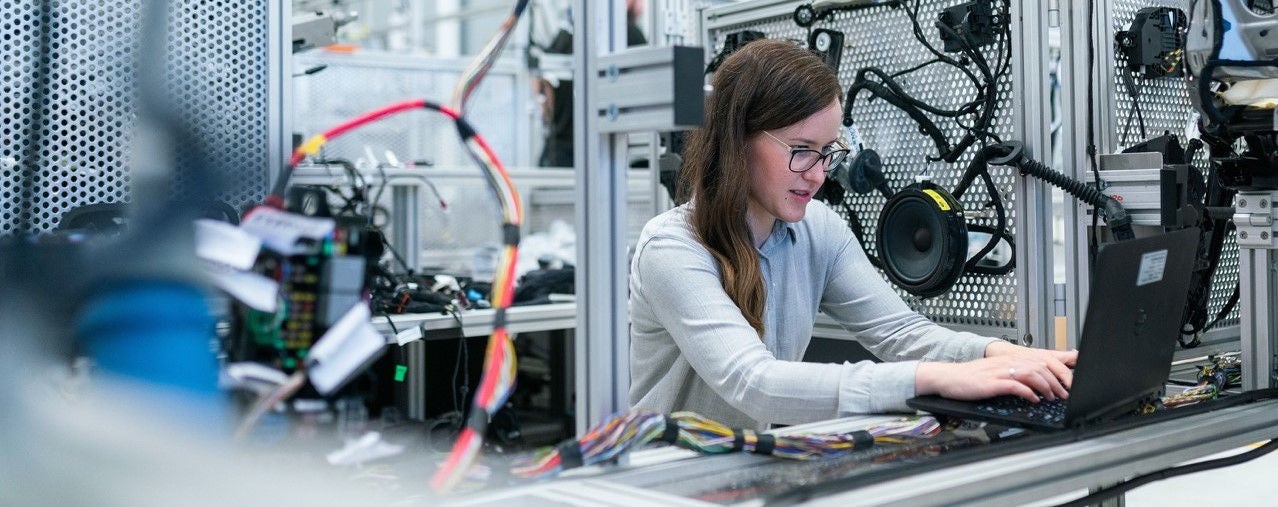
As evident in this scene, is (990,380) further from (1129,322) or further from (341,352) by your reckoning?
(341,352)

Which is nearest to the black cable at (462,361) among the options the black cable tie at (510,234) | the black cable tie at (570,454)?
the black cable tie at (570,454)

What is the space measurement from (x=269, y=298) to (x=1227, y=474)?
297 centimetres

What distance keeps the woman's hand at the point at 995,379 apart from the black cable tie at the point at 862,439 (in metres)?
0.14

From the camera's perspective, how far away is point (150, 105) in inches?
32.7

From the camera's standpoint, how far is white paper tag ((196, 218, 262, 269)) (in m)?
0.73

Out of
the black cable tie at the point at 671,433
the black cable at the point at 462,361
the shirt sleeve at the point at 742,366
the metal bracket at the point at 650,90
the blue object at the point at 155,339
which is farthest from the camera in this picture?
the black cable at the point at 462,361

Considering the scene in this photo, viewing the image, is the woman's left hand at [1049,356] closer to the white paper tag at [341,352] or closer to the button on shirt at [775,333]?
the button on shirt at [775,333]

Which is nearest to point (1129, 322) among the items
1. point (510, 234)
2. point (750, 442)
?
point (750, 442)

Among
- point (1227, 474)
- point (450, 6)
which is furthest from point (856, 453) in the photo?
point (450, 6)

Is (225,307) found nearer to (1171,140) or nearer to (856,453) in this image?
(856,453)

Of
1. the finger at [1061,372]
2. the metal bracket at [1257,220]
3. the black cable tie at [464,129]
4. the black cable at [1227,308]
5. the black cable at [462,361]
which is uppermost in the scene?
the black cable tie at [464,129]

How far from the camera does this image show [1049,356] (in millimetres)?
1245

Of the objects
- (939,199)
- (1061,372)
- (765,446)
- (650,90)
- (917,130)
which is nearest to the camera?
(650,90)

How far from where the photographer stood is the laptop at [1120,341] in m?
1.01
